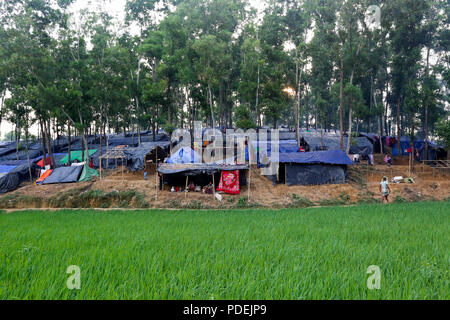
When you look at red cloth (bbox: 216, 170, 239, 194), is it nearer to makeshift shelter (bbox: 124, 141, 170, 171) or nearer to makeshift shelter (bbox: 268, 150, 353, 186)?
makeshift shelter (bbox: 268, 150, 353, 186)

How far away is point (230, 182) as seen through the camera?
15.4 metres

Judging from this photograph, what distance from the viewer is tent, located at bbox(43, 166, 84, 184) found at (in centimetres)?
1794

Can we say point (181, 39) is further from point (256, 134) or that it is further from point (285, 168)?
point (285, 168)

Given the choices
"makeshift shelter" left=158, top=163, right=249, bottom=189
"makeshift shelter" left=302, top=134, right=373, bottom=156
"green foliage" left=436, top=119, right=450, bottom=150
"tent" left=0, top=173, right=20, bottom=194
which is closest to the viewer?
"makeshift shelter" left=158, top=163, right=249, bottom=189

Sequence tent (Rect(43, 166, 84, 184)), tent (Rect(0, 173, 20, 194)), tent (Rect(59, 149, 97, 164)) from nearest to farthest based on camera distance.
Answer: tent (Rect(43, 166, 84, 184)), tent (Rect(0, 173, 20, 194)), tent (Rect(59, 149, 97, 164))

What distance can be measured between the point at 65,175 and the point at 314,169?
19.2 metres

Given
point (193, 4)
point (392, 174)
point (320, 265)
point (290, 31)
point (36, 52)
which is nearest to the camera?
point (320, 265)

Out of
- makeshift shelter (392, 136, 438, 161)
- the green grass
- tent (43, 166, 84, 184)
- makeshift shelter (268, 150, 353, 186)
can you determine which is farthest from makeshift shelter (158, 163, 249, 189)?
makeshift shelter (392, 136, 438, 161)

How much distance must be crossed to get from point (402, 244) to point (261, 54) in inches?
912

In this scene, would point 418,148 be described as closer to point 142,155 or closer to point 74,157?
point 142,155

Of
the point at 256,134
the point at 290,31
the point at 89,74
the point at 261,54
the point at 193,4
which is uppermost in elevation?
the point at 193,4

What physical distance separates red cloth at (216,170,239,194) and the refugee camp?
0.07 m
